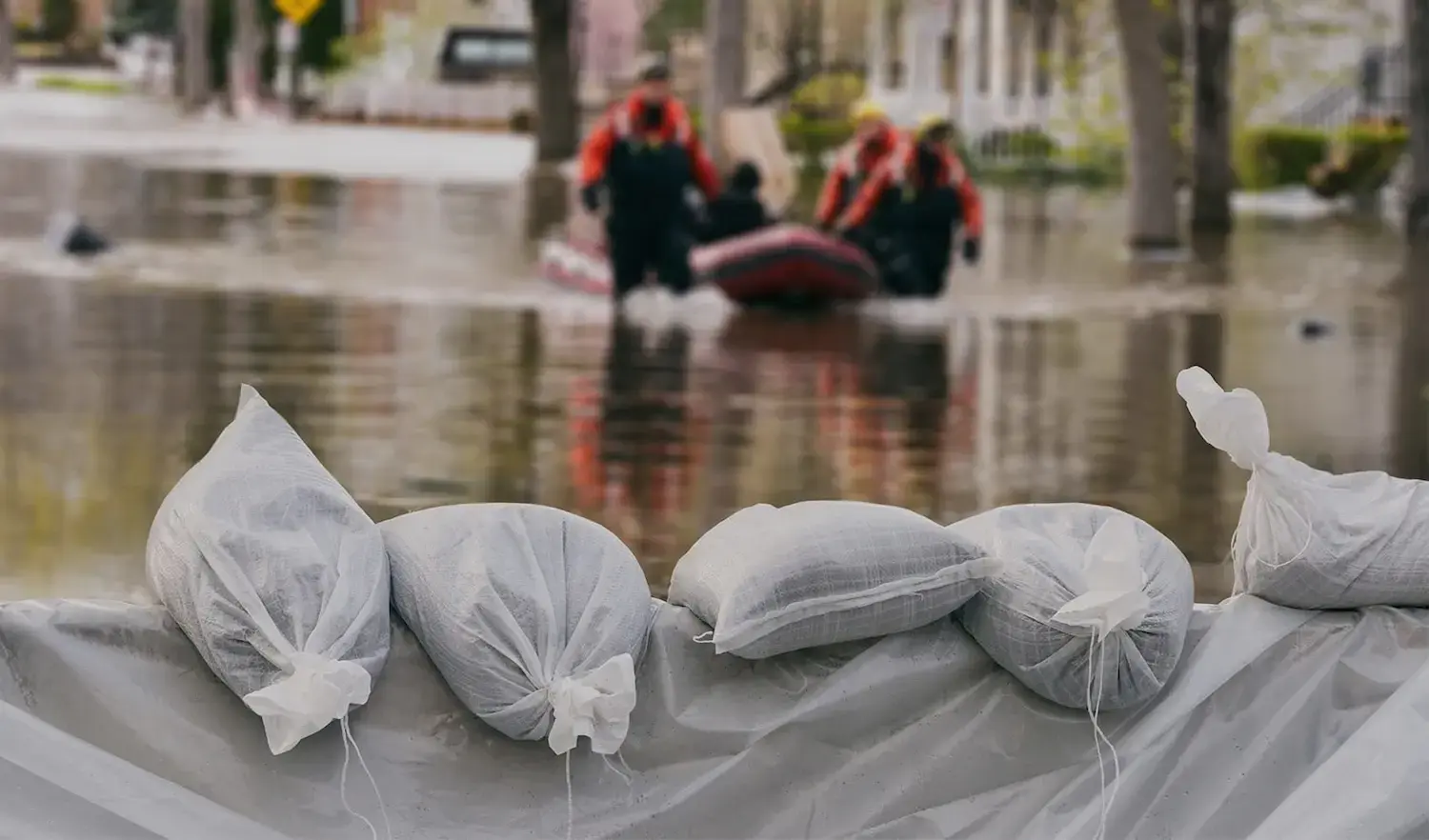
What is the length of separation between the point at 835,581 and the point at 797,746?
217mm

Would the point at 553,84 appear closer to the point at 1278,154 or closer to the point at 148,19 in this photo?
the point at 1278,154

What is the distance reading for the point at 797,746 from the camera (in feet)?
10.6

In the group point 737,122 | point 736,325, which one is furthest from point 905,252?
point 737,122

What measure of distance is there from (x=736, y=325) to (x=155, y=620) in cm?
1080

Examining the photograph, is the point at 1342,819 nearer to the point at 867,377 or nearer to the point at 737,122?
the point at 867,377

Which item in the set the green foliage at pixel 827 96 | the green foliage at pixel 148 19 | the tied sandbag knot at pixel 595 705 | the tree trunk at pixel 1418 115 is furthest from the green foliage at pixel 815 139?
the tied sandbag knot at pixel 595 705

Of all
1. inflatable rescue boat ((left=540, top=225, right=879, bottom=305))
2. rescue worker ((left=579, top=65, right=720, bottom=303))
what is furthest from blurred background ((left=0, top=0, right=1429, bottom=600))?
rescue worker ((left=579, top=65, right=720, bottom=303))

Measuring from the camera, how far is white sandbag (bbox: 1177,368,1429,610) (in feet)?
10.9

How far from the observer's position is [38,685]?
3.09 m

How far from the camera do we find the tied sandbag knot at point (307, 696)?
2936 millimetres

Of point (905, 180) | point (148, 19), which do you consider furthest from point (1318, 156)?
point (148, 19)

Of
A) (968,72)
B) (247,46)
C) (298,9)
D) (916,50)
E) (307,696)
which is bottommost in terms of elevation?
(307,696)

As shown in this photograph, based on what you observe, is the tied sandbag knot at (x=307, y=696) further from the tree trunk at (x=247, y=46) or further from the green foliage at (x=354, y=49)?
the green foliage at (x=354, y=49)

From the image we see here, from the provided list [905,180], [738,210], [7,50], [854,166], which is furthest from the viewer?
[7,50]
